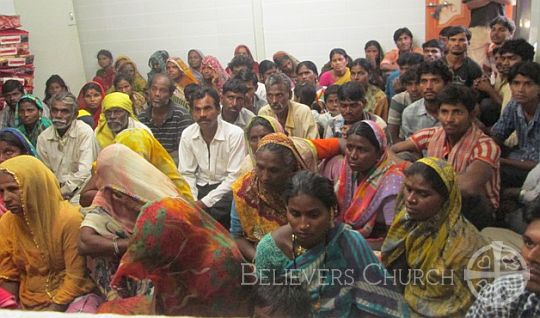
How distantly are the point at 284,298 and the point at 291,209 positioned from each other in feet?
1.22

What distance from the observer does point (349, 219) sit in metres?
2.36

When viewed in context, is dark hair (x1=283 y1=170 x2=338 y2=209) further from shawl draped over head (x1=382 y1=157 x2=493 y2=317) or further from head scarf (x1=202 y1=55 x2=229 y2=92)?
head scarf (x1=202 y1=55 x2=229 y2=92)

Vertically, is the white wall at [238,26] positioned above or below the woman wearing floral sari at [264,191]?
above

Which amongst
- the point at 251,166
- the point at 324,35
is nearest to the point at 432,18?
the point at 324,35

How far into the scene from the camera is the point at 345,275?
170 centimetres

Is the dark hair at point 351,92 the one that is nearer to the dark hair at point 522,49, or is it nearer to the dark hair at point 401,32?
the dark hair at point 522,49

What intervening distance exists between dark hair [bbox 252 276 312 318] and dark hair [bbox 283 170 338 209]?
295 mm

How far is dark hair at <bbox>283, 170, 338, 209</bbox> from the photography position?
177 centimetres

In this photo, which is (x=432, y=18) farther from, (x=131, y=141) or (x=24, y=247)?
(x=24, y=247)

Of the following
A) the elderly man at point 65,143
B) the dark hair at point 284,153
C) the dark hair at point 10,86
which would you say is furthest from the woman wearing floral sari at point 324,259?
the dark hair at point 10,86

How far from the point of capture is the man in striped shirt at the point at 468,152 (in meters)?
2.31

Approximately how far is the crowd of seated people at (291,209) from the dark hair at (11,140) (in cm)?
1

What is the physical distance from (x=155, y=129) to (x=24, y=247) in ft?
6.19

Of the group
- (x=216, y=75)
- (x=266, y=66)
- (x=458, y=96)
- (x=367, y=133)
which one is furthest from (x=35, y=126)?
(x=458, y=96)
